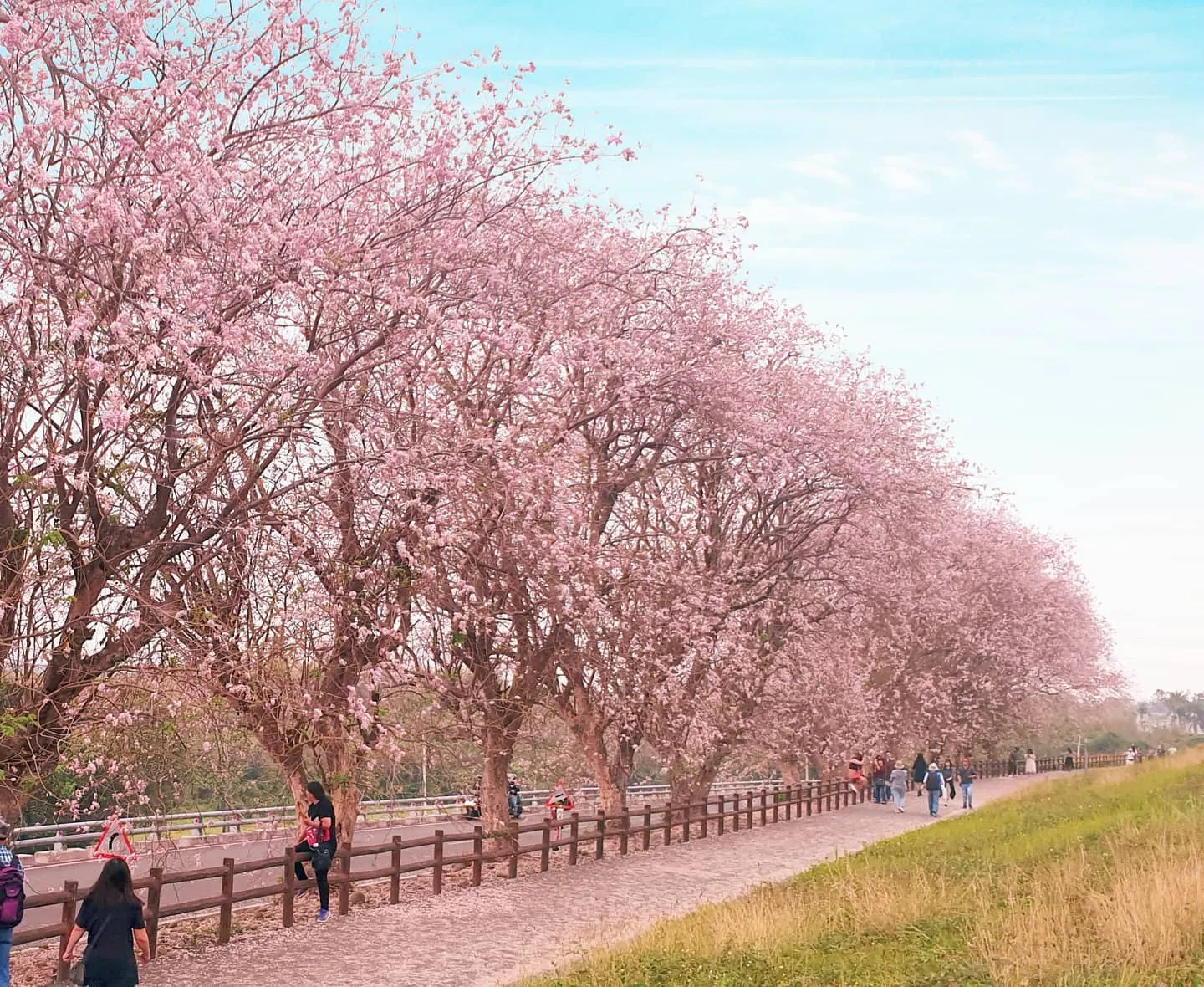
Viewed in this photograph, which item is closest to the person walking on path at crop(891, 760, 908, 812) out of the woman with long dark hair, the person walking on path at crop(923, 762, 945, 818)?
the person walking on path at crop(923, 762, 945, 818)

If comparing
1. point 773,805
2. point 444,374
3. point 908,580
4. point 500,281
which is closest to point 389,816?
point 773,805

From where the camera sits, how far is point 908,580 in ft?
126

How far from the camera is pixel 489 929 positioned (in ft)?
55.4

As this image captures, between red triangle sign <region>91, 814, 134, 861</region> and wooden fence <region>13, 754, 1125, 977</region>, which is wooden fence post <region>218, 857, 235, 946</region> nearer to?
wooden fence <region>13, 754, 1125, 977</region>

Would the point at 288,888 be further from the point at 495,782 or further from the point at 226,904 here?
the point at 495,782

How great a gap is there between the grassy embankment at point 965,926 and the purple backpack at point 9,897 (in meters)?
4.46

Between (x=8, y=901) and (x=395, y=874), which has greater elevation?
(x=8, y=901)

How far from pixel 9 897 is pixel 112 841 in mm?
14645

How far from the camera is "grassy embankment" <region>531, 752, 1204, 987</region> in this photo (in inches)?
431

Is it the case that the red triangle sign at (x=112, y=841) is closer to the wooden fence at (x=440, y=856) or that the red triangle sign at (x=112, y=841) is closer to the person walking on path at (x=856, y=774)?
the wooden fence at (x=440, y=856)

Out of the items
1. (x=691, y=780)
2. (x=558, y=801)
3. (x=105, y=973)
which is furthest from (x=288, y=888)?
(x=558, y=801)

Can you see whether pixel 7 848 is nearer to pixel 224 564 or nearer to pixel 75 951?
pixel 75 951

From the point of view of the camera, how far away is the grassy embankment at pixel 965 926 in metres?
10.9

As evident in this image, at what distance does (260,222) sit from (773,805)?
94.9ft
